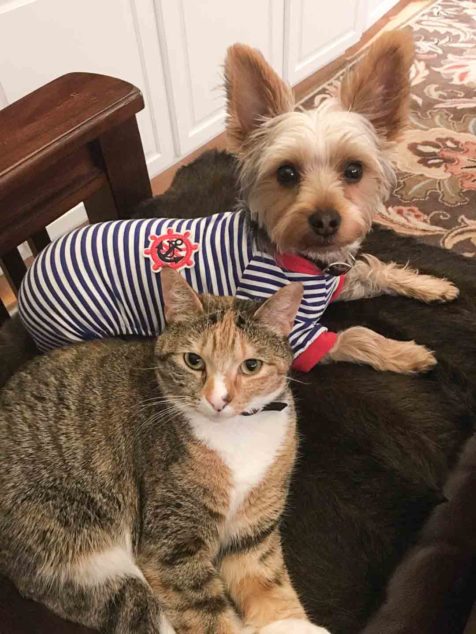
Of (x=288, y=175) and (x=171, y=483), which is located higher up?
(x=288, y=175)

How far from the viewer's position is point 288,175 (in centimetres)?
115

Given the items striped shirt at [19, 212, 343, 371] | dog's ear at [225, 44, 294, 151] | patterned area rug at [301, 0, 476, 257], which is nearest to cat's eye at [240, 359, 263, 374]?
striped shirt at [19, 212, 343, 371]

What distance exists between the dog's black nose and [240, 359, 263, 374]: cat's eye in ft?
1.08

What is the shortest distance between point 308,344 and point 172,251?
334 mm

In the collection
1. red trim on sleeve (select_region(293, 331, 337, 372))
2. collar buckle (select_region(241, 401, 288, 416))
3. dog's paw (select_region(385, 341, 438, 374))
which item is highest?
collar buckle (select_region(241, 401, 288, 416))

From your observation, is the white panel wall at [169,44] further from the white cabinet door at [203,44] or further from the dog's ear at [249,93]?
the dog's ear at [249,93]

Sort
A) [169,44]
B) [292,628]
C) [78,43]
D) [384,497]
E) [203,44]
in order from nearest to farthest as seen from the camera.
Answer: [292,628], [384,497], [78,43], [169,44], [203,44]

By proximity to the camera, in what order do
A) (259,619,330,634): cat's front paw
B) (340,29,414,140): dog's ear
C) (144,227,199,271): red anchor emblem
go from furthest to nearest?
(144,227,199,271): red anchor emblem
(340,29,414,140): dog's ear
(259,619,330,634): cat's front paw

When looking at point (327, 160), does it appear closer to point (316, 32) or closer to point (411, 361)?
point (411, 361)

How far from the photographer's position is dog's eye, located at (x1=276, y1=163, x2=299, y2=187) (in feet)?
3.75

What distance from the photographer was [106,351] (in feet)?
3.45

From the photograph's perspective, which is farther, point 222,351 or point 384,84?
point 384,84

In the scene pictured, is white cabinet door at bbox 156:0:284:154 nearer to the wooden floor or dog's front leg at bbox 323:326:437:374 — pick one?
the wooden floor

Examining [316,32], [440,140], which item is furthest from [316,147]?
[316,32]
